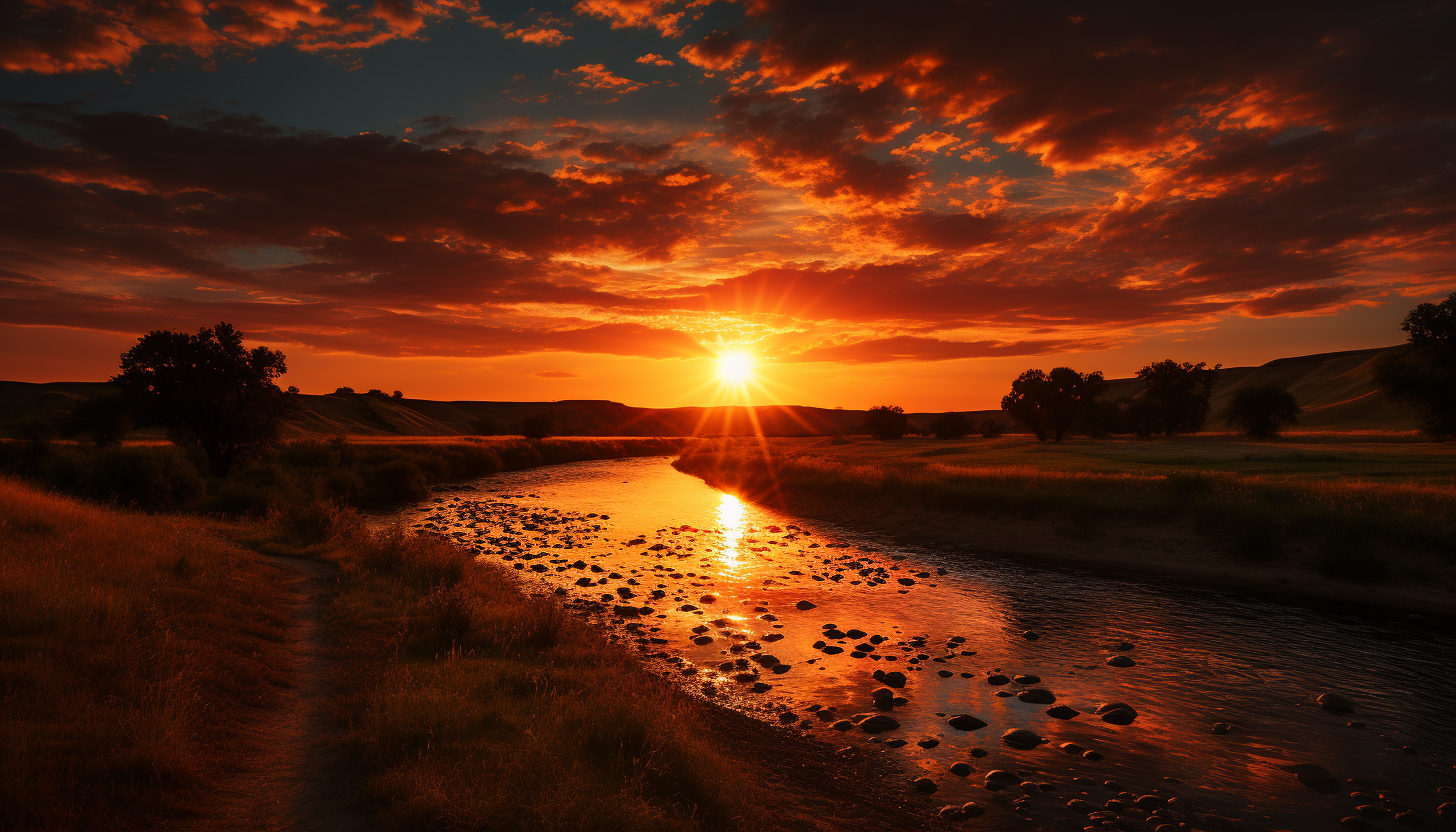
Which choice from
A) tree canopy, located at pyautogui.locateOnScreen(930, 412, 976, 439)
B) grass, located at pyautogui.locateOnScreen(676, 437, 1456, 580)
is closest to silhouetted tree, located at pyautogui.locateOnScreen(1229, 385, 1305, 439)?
grass, located at pyautogui.locateOnScreen(676, 437, 1456, 580)

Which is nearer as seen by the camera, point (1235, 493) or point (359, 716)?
point (359, 716)

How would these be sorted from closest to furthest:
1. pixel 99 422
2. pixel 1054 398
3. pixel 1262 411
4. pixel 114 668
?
pixel 114 668, pixel 99 422, pixel 1262 411, pixel 1054 398

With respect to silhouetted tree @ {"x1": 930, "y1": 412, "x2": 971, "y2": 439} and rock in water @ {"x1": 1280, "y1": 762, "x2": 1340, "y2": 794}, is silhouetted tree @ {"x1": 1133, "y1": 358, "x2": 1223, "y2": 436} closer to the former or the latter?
silhouetted tree @ {"x1": 930, "y1": 412, "x2": 971, "y2": 439}

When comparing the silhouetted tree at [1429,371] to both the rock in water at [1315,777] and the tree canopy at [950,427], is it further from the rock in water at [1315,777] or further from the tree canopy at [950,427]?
the tree canopy at [950,427]

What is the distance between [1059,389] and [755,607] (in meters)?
→ 80.1

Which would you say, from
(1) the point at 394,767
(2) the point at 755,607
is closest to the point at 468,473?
(2) the point at 755,607

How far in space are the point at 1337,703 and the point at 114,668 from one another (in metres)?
23.3

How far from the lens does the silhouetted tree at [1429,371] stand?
49.3 meters

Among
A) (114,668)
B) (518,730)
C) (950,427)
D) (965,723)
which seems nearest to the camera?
(114,668)

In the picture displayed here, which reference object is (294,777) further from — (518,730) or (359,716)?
(518,730)

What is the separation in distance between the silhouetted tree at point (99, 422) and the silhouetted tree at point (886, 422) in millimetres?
108492

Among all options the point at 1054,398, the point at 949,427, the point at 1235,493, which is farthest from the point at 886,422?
the point at 1235,493

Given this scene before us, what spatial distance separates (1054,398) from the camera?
3452 inches

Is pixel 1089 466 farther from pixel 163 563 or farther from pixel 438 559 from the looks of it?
pixel 163 563
